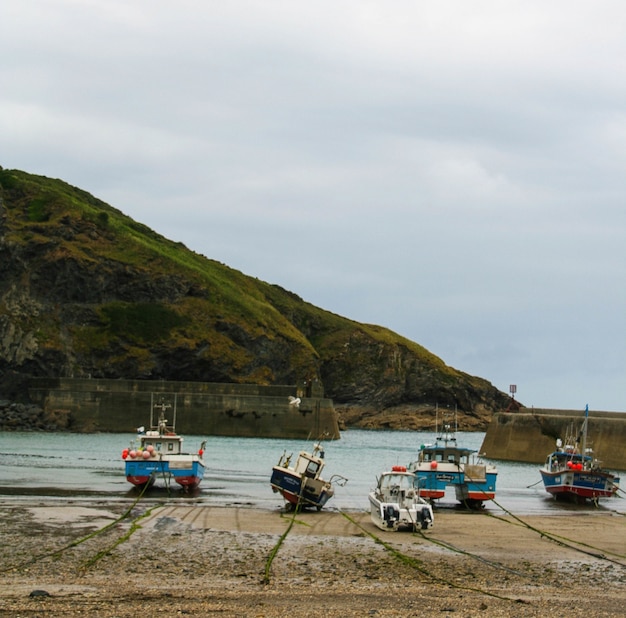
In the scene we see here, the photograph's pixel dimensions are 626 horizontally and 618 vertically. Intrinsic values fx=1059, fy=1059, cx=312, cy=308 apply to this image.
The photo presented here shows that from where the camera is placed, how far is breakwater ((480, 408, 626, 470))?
6662 cm

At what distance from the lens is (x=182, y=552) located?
77.2 feet

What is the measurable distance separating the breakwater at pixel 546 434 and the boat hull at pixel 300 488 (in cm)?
3415

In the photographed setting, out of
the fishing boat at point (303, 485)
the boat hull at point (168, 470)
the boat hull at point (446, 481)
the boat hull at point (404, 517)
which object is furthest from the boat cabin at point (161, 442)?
the boat hull at point (404, 517)

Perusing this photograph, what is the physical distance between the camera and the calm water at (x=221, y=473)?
41844 mm

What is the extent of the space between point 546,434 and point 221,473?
25.8 meters

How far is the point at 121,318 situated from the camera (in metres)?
138

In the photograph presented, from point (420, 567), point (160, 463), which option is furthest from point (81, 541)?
point (160, 463)

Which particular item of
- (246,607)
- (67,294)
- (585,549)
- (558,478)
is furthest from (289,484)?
(67,294)

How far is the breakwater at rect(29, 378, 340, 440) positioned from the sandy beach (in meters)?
76.7

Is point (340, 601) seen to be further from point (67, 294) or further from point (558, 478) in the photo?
point (67, 294)

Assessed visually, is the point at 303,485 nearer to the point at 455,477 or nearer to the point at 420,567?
the point at 455,477

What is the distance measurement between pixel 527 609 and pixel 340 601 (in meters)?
3.06

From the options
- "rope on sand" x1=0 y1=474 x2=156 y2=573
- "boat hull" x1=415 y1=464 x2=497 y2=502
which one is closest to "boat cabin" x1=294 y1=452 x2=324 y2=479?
"boat hull" x1=415 y1=464 x2=497 y2=502

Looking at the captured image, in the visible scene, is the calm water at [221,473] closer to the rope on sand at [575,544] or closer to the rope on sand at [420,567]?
the rope on sand at [575,544]
